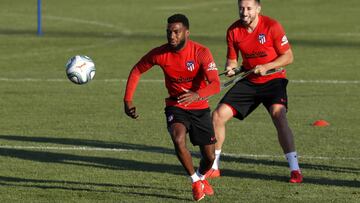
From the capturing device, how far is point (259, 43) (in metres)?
14.4

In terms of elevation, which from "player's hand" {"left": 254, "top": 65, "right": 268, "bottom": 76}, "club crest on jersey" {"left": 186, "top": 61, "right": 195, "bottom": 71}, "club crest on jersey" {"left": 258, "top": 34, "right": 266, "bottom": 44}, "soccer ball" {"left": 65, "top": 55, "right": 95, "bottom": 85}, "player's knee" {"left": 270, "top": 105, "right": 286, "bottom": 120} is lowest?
"player's knee" {"left": 270, "top": 105, "right": 286, "bottom": 120}

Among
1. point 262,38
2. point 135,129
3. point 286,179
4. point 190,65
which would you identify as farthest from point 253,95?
point 135,129

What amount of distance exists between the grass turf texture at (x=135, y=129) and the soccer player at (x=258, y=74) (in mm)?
492

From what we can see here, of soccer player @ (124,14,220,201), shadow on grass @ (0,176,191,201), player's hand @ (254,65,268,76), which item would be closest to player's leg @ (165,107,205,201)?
soccer player @ (124,14,220,201)

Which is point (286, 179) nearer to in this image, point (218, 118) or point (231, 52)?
point (218, 118)

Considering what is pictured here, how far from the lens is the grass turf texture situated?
1362 cm

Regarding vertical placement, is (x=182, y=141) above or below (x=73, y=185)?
above

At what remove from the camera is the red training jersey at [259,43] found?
14320 millimetres

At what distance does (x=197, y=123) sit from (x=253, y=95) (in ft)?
5.56

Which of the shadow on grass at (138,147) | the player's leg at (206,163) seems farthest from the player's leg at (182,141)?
the shadow on grass at (138,147)

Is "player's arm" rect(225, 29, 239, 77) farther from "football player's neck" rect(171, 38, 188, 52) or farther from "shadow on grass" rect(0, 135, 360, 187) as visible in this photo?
"football player's neck" rect(171, 38, 188, 52)

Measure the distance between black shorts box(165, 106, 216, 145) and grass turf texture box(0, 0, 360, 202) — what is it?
0.69m

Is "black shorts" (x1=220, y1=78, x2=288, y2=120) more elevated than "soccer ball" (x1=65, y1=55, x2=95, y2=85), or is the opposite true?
"soccer ball" (x1=65, y1=55, x2=95, y2=85)

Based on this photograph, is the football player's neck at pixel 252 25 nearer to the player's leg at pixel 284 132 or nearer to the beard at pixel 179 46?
the player's leg at pixel 284 132
